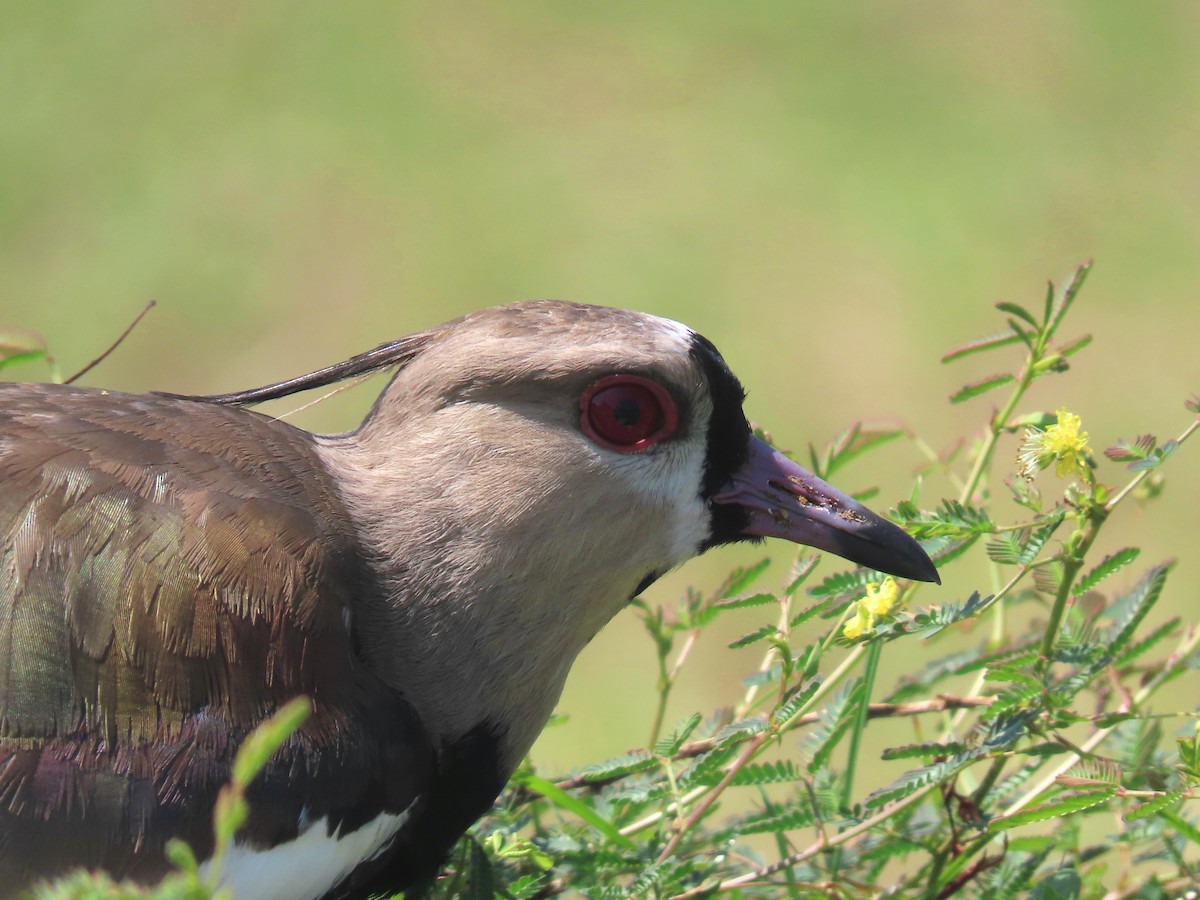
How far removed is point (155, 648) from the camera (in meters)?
2.43

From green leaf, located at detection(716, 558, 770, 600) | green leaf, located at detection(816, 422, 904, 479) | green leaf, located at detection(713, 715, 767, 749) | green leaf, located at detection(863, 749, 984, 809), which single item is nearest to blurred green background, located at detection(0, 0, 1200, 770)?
green leaf, located at detection(816, 422, 904, 479)

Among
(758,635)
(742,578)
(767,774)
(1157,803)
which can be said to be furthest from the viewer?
(742,578)

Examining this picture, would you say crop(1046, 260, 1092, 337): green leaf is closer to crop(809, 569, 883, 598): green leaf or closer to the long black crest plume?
crop(809, 569, 883, 598): green leaf

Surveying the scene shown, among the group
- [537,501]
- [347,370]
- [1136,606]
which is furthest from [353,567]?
[1136,606]

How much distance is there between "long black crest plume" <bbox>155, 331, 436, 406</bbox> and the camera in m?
3.05

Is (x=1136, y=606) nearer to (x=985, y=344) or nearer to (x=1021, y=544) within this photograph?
(x=1021, y=544)

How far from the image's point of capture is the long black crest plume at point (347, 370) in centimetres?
305

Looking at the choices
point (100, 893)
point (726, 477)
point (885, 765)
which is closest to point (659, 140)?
point (885, 765)

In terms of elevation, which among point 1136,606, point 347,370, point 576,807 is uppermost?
point 347,370

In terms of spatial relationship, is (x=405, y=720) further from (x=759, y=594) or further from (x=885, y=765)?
(x=885, y=765)

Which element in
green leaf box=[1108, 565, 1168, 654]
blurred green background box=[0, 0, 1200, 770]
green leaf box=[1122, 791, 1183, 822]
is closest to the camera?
green leaf box=[1122, 791, 1183, 822]

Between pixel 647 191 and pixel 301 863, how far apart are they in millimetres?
6951

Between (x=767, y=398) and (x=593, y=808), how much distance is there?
473 cm

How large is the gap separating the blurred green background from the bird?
3656mm
